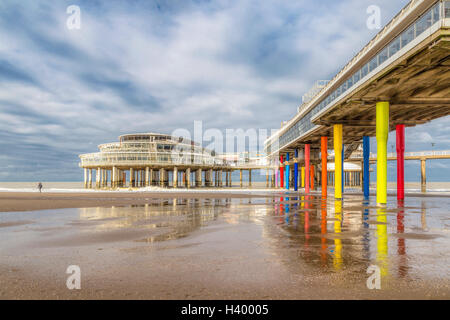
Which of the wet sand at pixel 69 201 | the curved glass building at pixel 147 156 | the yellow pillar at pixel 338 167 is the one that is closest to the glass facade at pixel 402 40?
the yellow pillar at pixel 338 167

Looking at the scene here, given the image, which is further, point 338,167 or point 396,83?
point 338,167

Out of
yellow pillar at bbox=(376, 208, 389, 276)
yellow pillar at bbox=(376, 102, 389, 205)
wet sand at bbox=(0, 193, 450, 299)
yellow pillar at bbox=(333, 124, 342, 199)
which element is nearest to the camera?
wet sand at bbox=(0, 193, 450, 299)

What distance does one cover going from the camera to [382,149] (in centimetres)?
2109

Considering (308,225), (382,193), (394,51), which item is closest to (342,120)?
(382,193)

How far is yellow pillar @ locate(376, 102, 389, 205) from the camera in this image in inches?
806

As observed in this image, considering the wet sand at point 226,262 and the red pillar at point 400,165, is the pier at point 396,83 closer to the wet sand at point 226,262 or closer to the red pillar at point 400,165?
the red pillar at point 400,165

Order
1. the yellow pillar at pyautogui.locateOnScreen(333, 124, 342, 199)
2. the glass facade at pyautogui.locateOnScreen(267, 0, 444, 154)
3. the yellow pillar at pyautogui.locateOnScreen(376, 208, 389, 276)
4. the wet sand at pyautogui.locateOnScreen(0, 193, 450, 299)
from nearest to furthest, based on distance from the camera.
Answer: the wet sand at pyautogui.locateOnScreen(0, 193, 450, 299), the yellow pillar at pyautogui.locateOnScreen(376, 208, 389, 276), the glass facade at pyautogui.locateOnScreen(267, 0, 444, 154), the yellow pillar at pyautogui.locateOnScreen(333, 124, 342, 199)

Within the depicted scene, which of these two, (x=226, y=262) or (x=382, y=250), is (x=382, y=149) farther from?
(x=226, y=262)

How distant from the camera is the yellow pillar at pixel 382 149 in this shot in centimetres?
2047

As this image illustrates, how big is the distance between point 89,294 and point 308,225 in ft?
29.6

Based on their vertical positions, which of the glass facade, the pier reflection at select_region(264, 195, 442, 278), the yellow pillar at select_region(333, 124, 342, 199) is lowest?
the pier reflection at select_region(264, 195, 442, 278)

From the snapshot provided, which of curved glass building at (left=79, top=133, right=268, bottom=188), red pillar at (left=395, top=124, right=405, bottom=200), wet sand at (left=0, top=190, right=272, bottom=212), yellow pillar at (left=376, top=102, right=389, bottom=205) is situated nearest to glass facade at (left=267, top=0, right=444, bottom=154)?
yellow pillar at (left=376, top=102, right=389, bottom=205)

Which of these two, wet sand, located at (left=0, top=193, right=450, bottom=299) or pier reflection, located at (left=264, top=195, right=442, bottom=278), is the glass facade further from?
wet sand, located at (left=0, top=193, right=450, bottom=299)

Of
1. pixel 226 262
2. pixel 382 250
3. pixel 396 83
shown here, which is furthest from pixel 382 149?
pixel 226 262
